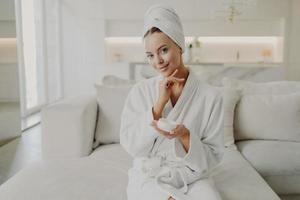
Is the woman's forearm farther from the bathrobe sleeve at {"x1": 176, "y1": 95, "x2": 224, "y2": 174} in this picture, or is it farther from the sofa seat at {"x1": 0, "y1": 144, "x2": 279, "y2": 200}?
the sofa seat at {"x1": 0, "y1": 144, "x2": 279, "y2": 200}

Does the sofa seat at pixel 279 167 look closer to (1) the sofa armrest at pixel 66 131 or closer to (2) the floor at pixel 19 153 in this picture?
(1) the sofa armrest at pixel 66 131

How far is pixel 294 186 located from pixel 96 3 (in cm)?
511

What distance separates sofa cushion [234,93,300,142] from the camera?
2439 mm

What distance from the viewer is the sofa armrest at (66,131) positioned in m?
2.20

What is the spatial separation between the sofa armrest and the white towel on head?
40.4 inches

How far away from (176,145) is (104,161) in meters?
0.76

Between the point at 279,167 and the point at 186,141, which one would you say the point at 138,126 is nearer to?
the point at 186,141

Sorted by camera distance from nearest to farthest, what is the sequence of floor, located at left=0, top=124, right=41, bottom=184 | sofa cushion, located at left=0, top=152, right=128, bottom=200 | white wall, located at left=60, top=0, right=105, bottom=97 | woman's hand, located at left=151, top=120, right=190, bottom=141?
woman's hand, located at left=151, top=120, right=190, bottom=141 → sofa cushion, located at left=0, top=152, right=128, bottom=200 → floor, located at left=0, top=124, right=41, bottom=184 → white wall, located at left=60, top=0, right=105, bottom=97

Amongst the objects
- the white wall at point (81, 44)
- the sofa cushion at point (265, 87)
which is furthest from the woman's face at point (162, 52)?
the white wall at point (81, 44)

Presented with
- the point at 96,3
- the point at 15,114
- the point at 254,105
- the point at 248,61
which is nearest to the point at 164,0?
the point at 96,3

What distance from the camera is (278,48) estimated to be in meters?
6.31

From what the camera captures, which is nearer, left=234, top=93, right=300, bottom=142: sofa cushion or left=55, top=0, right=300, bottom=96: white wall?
left=234, top=93, right=300, bottom=142: sofa cushion

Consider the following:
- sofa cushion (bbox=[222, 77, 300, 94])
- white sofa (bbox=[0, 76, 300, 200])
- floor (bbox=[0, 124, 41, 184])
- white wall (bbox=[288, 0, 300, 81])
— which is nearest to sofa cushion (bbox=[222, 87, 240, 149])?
white sofa (bbox=[0, 76, 300, 200])

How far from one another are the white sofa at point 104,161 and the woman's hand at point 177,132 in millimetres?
404
